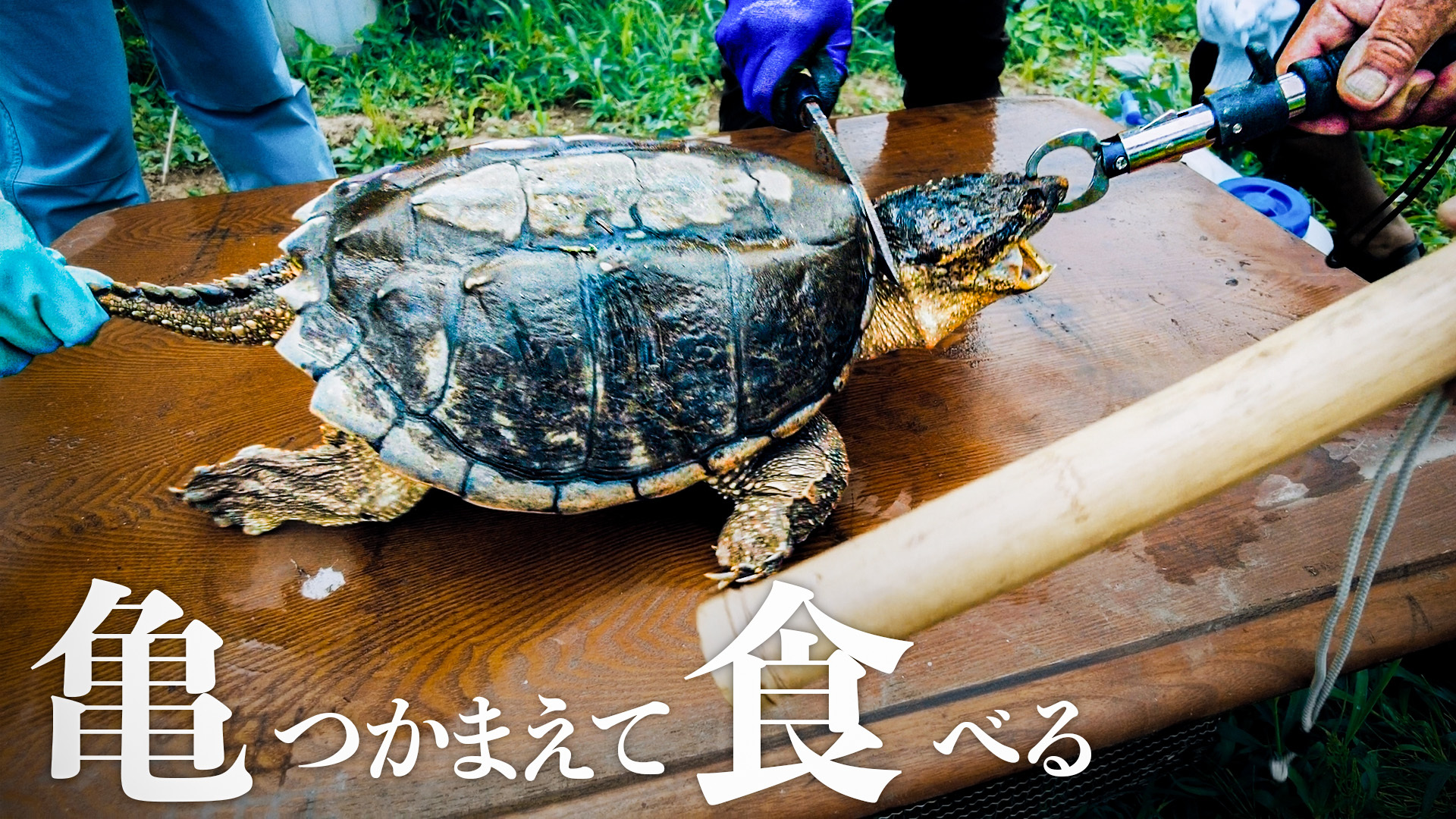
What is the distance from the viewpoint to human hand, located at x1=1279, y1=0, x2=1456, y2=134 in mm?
1627

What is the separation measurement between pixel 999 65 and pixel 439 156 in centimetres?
268

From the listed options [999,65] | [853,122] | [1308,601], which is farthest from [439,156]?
[999,65]

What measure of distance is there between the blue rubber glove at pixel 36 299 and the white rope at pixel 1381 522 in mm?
2157

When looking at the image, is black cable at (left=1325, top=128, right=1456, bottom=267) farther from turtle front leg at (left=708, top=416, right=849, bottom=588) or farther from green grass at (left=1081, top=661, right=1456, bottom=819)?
turtle front leg at (left=708, top=416, right=849, bottom=588)

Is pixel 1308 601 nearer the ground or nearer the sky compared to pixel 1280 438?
nearer the ground

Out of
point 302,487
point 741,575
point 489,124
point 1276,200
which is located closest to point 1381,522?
point 741,575

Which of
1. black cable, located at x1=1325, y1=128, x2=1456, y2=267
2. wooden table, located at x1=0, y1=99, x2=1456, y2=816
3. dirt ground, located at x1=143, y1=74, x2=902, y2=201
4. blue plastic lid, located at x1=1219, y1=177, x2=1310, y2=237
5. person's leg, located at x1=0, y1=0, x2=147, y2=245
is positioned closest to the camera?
wooden table, located at x1=0, y1=99, x2=1456, y2=816

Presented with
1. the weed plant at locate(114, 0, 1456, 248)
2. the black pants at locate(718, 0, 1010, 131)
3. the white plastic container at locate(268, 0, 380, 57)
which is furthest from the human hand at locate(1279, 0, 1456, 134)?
the white plastic container at locate(268, 0, 380, 57)

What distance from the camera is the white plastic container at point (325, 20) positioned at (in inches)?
194

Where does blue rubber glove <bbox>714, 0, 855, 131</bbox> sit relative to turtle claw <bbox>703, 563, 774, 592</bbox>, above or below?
above

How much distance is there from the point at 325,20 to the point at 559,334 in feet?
15.6

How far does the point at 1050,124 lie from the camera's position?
2.78 m

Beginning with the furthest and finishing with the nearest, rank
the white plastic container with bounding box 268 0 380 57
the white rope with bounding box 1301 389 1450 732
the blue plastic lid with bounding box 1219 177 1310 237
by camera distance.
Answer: the white plastic container with bounding box 268 0 380 57
the blue plastic lid with bounding box 1219 177 1310 237
the white rope with bounding box 1301 389 1450 732

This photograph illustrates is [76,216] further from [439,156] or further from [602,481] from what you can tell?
[602,481]
